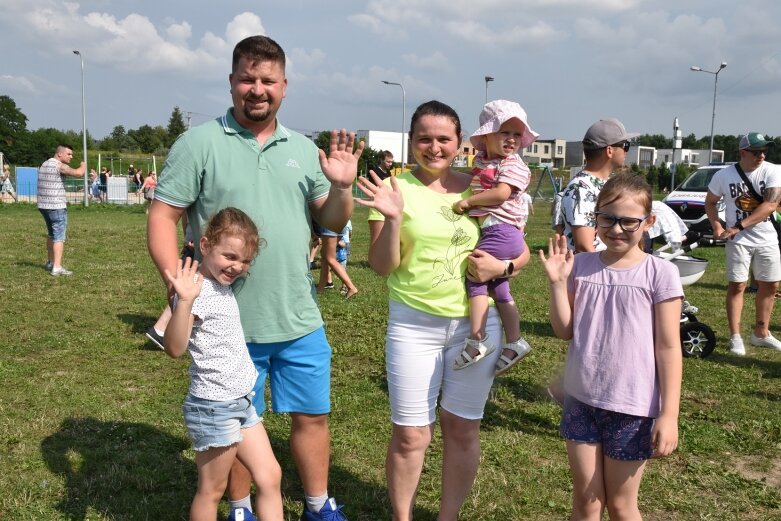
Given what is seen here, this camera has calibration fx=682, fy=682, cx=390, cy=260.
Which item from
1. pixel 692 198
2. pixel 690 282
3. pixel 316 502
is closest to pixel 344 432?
pixel 316 502

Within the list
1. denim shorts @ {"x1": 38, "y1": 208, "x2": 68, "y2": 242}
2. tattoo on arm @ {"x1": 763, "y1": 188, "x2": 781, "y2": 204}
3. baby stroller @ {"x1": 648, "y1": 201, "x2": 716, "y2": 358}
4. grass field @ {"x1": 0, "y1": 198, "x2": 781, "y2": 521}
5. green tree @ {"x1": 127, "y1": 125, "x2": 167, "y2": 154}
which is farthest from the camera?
green tree @ {"x1": 127, "y1": 125, "x2": 167, "y2": 154}

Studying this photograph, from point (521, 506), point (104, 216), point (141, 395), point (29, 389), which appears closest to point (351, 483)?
point (521, 506)

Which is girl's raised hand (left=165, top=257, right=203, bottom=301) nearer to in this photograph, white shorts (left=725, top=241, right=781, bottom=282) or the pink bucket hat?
the pink bucket hat

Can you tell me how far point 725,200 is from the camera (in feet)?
22.7

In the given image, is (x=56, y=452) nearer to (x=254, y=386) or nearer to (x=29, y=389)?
(x=29, y=389)

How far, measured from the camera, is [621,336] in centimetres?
267

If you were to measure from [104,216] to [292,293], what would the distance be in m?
24.0

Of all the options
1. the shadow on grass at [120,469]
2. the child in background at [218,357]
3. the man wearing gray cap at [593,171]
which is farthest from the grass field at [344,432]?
the man wearing gray cap at [593,171]

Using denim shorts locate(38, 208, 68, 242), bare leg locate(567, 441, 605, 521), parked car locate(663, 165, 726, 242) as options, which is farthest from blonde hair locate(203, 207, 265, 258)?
parked car locate(663, 165, 726, 242)

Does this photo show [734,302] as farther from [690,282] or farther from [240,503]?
[240,503]

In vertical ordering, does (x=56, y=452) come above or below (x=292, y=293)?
below

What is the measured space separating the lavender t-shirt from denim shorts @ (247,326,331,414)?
122cm

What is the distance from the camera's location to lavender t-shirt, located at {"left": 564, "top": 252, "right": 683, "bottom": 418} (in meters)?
2.63

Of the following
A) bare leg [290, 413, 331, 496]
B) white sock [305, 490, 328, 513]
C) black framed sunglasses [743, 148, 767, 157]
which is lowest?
white sock [305, 490, 328, 513]
